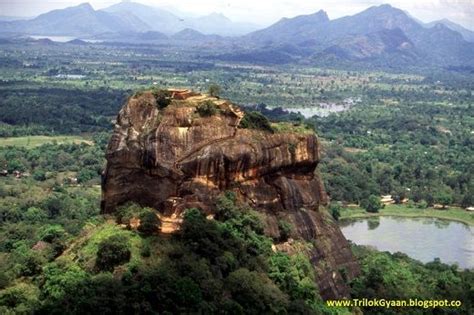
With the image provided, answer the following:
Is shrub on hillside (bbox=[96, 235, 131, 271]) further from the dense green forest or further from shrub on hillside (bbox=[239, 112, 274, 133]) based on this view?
shrub on hillside (bbox=[239, 112, 274, 133])

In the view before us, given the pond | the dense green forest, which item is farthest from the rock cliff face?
the pond

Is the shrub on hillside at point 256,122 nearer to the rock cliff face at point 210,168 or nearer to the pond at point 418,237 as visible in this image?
the rock cliff face at point 210,168

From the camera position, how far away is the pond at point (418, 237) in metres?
58.9

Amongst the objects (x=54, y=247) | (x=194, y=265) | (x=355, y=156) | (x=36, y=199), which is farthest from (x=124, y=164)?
(x=355, y=156)

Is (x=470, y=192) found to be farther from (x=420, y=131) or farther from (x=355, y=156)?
(x=420, y=131)

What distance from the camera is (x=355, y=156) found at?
314 ft

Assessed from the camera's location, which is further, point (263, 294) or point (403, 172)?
point (403, 172)

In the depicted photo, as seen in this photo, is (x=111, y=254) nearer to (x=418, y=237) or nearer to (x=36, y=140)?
(x=418, y=237)

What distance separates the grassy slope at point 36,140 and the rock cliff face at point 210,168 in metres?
67.3

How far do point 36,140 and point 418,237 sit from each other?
58.0m

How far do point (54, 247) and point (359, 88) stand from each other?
16545 cm

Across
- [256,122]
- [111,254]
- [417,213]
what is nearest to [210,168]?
[256,122]

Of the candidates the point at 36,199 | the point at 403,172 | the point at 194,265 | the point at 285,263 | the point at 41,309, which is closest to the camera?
the point at 41,309

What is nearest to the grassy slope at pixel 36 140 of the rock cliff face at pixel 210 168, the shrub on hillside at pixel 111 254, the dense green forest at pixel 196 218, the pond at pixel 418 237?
the dense green forest at pixel 196 218
